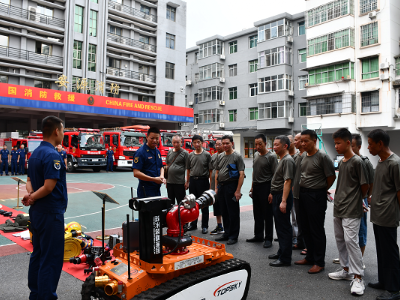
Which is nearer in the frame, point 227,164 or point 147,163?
point 147,163

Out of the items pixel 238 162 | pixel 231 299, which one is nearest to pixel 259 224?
pixel 238 162

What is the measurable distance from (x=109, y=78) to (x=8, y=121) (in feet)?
42.4

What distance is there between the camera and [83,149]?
2108 centimetres

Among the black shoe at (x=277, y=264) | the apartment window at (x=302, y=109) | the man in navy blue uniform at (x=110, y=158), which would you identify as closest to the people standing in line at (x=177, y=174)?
the black shoe at (x=277, y=264)

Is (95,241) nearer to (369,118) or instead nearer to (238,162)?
(238,162)

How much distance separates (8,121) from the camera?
37.3 m

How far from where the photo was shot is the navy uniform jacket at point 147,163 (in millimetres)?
5516

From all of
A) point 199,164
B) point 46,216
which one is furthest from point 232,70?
point 46,216

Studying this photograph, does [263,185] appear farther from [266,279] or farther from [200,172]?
[266,279]

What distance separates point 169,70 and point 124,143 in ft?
66.9

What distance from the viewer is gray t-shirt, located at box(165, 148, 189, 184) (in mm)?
6914

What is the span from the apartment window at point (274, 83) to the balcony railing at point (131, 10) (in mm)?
15139

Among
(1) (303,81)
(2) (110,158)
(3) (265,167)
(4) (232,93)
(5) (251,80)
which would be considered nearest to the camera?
(3) (265,167)

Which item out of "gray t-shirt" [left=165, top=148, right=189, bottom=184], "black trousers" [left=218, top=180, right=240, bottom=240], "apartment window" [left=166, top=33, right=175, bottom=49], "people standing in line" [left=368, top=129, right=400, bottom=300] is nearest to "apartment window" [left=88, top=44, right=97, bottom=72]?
"apartment window" [left=166, top=33, right=175, bottom=49]
